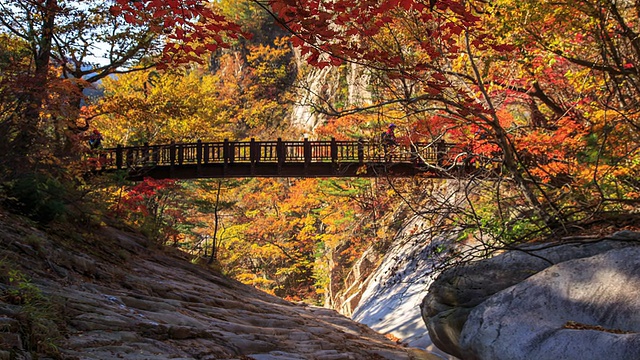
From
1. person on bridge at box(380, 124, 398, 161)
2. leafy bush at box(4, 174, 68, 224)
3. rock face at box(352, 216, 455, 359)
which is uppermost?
person on bridge at box(380, 124, 398, 161)

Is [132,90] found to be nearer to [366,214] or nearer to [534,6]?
[366,214]

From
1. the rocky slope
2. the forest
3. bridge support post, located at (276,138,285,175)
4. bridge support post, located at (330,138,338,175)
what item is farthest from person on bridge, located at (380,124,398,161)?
bridge support post, located at (276,138,285,175)

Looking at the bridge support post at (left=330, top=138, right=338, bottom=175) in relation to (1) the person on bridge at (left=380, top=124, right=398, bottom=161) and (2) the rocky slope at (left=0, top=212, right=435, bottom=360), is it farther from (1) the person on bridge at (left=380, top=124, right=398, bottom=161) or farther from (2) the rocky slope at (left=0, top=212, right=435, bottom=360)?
(1) the person on bridge at (left=380, top=124, right=398, bottom=161)

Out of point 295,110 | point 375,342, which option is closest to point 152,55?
point 375,342

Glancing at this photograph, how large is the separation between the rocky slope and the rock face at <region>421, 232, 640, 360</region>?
2474mm

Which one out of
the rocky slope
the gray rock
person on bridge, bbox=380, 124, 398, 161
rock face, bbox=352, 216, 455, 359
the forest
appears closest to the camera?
the rocky slope

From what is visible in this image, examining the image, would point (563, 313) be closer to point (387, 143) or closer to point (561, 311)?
point (561, 311)

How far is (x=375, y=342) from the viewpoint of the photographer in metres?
11.4

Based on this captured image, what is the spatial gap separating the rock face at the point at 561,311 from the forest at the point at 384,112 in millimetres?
675

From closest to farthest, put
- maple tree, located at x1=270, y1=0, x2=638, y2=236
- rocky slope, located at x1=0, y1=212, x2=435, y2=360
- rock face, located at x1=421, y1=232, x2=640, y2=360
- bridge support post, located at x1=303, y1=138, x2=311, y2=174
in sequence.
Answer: rocky slope, located at x1=0, y1=212, x2=435, y2=360
rock face, located at x1=421, y1=232, x2=640, y2=360
maple tree, located at x1=270, y1=0, x2=638, y2=236
bridge support post, located at x1=303, y1=138, x2=311, y2=174

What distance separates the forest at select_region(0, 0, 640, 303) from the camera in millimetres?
6312

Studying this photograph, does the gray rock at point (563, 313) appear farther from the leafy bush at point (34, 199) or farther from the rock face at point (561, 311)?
the leafy bush at point (34, 199)

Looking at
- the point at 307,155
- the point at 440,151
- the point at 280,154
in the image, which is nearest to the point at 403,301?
the point at 440,151

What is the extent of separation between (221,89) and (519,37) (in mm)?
43321
